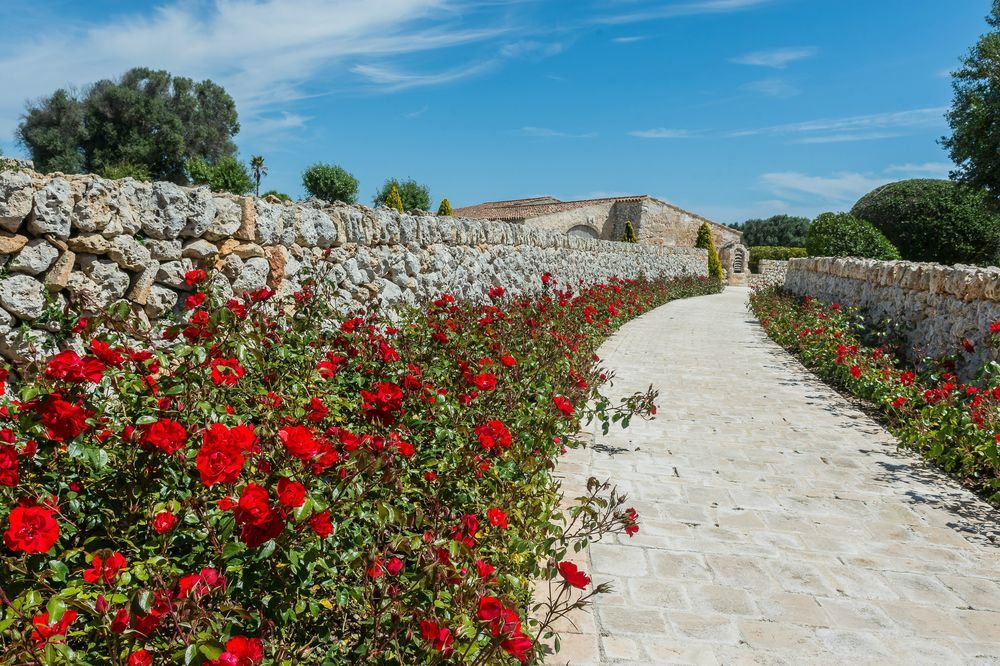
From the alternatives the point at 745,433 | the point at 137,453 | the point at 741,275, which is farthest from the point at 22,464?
the point at 741,275

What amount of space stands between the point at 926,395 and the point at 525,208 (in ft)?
101

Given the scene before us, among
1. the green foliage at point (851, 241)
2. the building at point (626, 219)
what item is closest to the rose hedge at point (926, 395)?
the green foliage at point (851, 241)

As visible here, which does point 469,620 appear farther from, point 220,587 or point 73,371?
point 73,371

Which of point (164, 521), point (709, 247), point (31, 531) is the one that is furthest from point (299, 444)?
point (709, 247)

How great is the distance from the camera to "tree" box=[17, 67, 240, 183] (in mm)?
33719

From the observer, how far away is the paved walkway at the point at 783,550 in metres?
2.69

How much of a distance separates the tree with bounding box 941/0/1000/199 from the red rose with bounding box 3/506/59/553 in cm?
2206

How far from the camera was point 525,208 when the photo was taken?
35.5m

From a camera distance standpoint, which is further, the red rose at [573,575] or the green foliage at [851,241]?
the green foliage at [851,241]

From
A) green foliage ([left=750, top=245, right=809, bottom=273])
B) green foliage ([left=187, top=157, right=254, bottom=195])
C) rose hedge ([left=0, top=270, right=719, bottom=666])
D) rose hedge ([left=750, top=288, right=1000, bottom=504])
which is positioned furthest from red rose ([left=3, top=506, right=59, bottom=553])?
green foliage ([left=750, top=245, right=809, bottom=273])

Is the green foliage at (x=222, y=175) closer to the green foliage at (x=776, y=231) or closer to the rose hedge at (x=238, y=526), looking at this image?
the rose hedge at (x=238, y=526)

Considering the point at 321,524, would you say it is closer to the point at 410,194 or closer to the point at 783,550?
the point at 783,550

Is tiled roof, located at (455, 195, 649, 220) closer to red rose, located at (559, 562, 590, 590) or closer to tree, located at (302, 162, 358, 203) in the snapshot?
tree, located at (302, 162, 358, 203)

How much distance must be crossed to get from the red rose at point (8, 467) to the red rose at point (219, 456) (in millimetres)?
534
